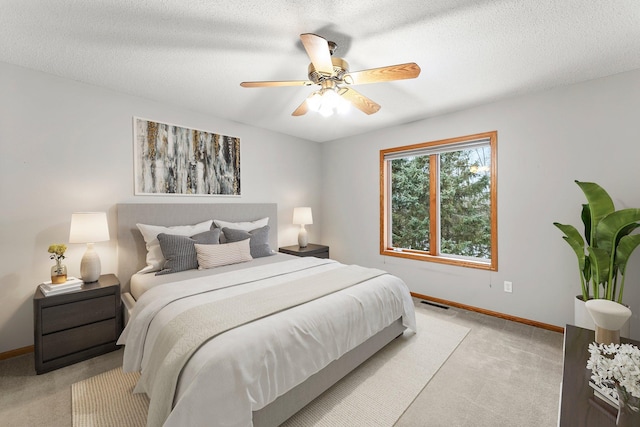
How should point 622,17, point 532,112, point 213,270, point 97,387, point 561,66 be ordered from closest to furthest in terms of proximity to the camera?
point 622,17, point 97,387, point 561,66, point 213,270, point 532,112

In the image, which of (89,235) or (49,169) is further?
(49,169)

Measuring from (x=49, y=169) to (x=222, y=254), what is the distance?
1731 mm

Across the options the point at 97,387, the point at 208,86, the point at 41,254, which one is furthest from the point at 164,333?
the point at 208,86

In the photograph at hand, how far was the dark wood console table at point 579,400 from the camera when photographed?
111 cm

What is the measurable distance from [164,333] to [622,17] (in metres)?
3.47

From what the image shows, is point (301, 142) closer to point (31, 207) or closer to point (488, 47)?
point (488, 47)

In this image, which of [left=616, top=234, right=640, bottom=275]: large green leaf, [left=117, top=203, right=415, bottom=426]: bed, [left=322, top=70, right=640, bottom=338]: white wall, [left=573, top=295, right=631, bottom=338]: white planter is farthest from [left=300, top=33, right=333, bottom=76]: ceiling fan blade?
[left=573, top=295, right=631, bottom=338]: white planter

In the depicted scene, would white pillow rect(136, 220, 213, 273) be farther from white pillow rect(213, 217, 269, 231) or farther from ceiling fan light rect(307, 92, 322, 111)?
ceiling fan light rect(307, 92, 322, 111)

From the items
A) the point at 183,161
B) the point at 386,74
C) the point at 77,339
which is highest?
the point at 386,74

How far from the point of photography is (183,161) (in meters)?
3.37

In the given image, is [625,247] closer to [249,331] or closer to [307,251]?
[249,331]

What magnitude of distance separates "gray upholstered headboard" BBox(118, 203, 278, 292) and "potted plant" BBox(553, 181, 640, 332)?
3782 mm

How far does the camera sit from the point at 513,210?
121 inches

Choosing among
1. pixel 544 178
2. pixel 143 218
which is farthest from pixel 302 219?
pixel 544 178
